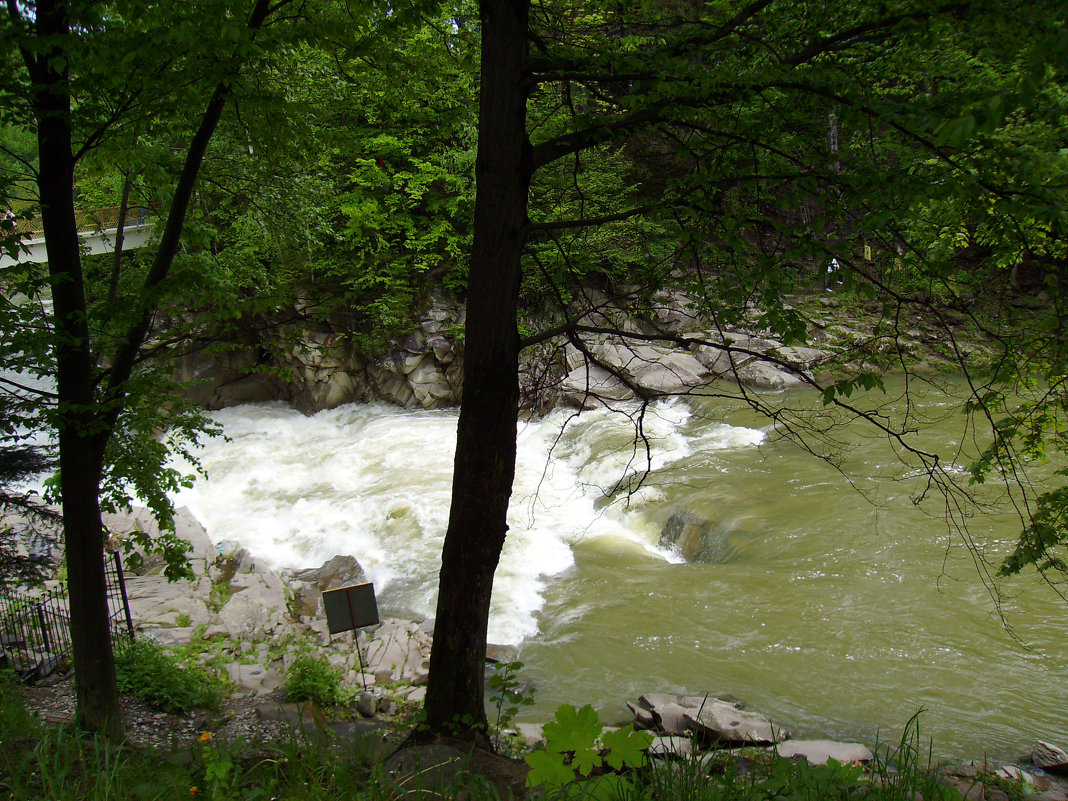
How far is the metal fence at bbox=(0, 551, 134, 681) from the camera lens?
7.67 m

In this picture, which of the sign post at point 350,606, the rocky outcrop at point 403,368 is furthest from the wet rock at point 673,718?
the rocky outcrop at point 403,368

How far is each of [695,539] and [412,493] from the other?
5.91 meters

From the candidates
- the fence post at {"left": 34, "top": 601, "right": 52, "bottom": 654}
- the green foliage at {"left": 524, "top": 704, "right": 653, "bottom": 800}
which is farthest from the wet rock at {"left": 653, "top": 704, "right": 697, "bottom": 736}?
the fence post at {"left": 34, "top": 601, "right": 52, "bottom": 654}

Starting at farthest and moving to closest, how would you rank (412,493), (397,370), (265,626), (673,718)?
(397,370)
(412,493)
(265,626)
(673,718)

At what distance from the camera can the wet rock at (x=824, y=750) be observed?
5713 mm

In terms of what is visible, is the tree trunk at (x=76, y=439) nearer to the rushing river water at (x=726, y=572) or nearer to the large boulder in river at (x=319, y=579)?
the rushing river water at (x=726, y=572)

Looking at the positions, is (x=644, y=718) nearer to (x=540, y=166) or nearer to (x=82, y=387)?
(x=540, y=166)

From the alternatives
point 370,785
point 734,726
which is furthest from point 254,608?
point 370,785

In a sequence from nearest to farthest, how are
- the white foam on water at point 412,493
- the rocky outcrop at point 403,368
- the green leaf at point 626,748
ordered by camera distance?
the green leaf at point 626,748, the white foam on water at point 412,493, the rocky outcrop at point 403,368

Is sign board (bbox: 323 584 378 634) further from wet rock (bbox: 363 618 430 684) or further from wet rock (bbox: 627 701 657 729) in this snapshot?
wet rock (bbox: 627 701 657 729)

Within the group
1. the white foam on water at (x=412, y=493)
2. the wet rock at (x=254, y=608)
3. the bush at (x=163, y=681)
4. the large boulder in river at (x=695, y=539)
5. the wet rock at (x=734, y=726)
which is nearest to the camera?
the wet rock at (x=734, y=726)

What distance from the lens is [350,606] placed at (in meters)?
7.89

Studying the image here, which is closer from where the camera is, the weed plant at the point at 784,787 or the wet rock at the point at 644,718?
the weed plant at the point at 784,787

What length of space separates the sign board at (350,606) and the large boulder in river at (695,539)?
515cm
